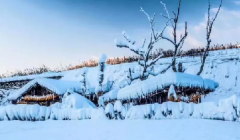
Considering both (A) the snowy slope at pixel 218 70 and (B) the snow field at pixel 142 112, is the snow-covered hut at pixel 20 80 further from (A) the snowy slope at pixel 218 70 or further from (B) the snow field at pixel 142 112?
(B) the snow field at pixel 142 112

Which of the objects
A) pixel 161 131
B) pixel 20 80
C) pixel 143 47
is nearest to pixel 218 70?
pixel 143 47

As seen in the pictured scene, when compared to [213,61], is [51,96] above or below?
below

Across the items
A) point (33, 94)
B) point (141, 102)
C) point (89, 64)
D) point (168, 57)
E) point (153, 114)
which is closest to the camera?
point (153, 114)

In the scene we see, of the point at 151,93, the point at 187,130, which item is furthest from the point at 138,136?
the point at 151,93

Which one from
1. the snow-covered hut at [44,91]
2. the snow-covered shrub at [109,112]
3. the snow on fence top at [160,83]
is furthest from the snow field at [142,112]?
the snow-covered hut at [44,91]

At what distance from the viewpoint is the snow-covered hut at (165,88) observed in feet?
31.7

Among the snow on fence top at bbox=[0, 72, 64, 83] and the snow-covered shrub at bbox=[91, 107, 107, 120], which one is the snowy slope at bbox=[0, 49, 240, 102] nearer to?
the snow-covered shrub at bbox=[91, 107, 107, 120]

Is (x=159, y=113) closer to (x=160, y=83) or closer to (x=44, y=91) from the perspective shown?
(x=160, y=83)

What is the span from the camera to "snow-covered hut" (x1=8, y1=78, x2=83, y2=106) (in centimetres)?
1691

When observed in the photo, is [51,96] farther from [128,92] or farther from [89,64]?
[89,64]

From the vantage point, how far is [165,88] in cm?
991

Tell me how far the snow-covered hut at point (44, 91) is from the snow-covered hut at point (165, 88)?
23.7 feet

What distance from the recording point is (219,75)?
1791 cm

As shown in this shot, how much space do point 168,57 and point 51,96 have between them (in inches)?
404
